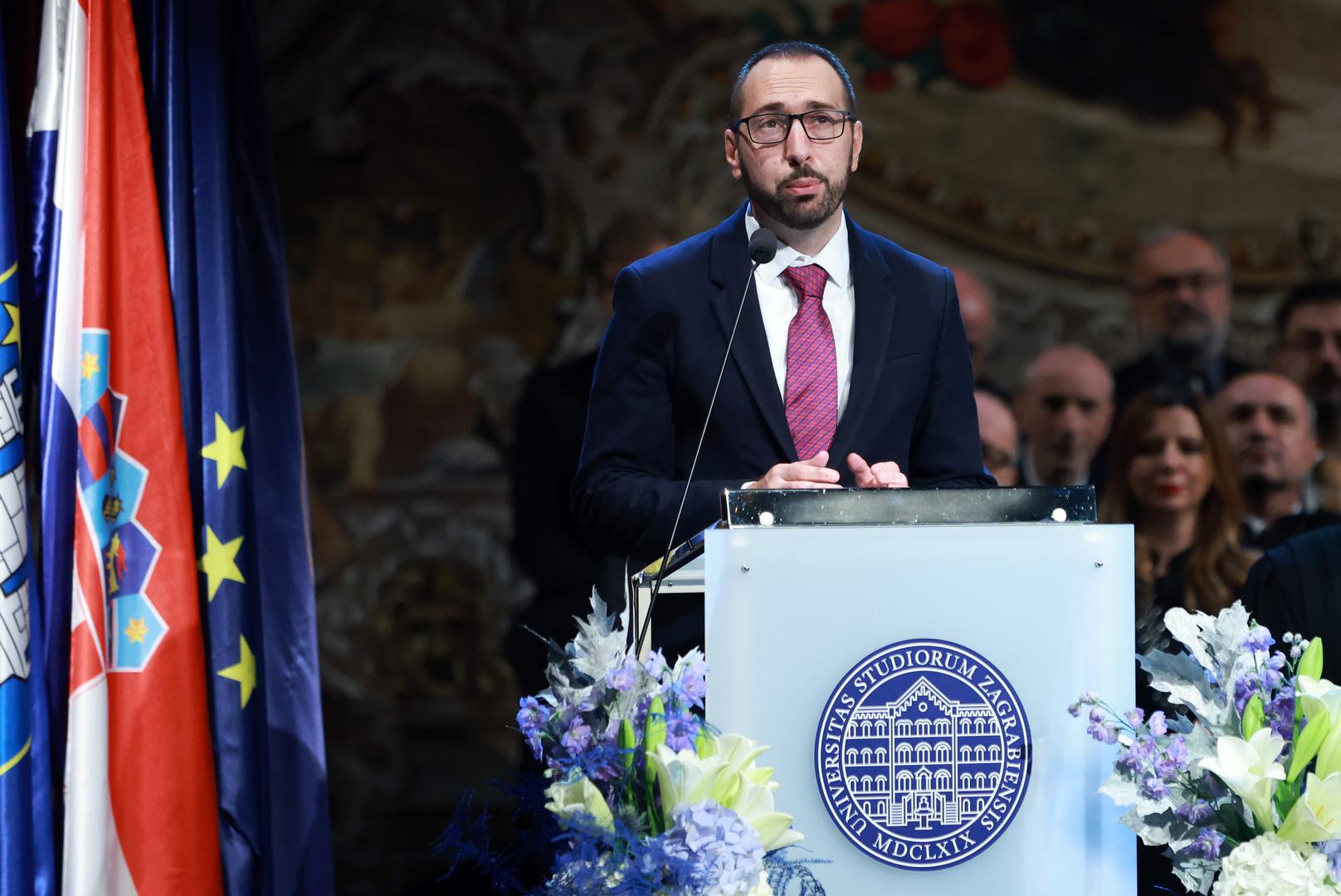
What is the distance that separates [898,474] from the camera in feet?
5.82

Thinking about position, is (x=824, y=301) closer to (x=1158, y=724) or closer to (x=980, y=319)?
(x=1158, y=724)

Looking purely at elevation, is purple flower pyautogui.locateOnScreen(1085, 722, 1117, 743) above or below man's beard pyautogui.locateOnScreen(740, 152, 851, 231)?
below

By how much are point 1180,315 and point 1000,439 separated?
0.84 meters

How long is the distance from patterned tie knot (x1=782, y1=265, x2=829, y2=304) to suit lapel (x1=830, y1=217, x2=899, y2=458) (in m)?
0.05

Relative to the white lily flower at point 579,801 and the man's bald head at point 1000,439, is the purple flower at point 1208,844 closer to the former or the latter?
the white lily flower at point 579,801

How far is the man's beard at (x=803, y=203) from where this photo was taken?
84.9 inches

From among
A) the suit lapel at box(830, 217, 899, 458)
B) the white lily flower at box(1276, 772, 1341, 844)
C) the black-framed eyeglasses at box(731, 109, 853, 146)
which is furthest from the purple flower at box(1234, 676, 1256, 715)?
the black-framed eyeglasses at box(731, 109, 853, 146)

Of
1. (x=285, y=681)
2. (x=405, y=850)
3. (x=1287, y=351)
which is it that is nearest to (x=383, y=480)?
(x=405, y=850)

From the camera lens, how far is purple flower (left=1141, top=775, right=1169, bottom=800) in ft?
4.84

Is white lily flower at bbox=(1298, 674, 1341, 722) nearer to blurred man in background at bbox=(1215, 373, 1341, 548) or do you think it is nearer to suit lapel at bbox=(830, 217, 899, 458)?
suit lapel at bbox=(830, 217, 899, 458)

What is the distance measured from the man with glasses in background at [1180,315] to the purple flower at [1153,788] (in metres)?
4.12

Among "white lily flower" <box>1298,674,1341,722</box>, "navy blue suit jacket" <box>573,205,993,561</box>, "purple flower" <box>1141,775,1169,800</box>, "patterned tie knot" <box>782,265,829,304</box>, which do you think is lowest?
"purple flower" <box>1141,775,1169,800</box>

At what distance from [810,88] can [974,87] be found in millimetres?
3607

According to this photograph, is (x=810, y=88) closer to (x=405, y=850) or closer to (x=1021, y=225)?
(x=1021, y=225)
